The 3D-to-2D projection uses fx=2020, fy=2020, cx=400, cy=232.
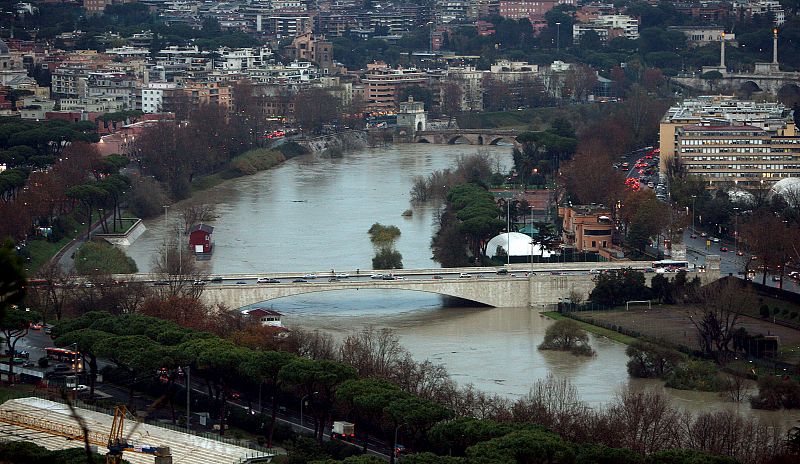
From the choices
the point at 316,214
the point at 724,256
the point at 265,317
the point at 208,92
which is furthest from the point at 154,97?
the point at 265,317

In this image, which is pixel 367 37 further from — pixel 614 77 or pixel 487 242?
pixel 487 242

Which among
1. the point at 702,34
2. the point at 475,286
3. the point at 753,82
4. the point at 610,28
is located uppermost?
the point at 610,28

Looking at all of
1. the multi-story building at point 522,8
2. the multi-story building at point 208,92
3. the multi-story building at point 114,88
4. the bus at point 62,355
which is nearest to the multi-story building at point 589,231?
the bus at point 62,355

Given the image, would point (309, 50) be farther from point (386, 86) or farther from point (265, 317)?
point (265, 317)

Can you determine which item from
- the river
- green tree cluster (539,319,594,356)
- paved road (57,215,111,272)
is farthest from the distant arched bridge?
green tree cluster (539,319,594,356)

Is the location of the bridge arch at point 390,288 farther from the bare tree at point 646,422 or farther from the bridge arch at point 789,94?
the bridge arch at point 789,94

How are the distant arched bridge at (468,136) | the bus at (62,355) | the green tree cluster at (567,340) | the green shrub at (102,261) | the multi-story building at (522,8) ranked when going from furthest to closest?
the multi-story building at (522,8) < the distant arched bridge at (468,136) < the green shrub at (102,261) < the green tree cluster at (567,340) < the bus at (62,355)

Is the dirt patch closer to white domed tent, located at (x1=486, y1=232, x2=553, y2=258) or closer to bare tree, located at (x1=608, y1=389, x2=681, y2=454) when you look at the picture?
white domed tent, located at (x1=486, y1=232, x2=553, y2=258)
